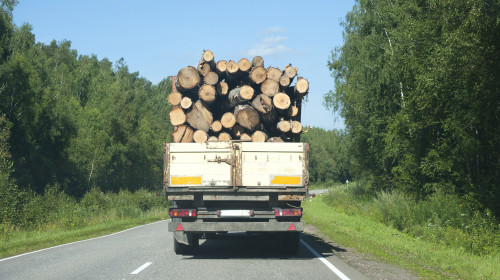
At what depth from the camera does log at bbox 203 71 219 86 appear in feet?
43.4

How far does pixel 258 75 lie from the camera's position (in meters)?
13.2

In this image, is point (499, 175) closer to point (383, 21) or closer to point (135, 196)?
point (383, 21)

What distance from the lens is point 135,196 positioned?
41250mm

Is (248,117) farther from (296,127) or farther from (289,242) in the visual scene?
(289,242)

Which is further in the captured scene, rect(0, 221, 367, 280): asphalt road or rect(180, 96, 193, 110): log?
rect(180, 96, 193, 110): log

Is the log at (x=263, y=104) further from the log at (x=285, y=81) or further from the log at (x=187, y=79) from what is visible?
the log at (x=187, y=79)

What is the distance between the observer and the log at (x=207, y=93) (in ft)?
42.6

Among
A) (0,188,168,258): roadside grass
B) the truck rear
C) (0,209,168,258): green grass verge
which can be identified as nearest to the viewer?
the truck rear

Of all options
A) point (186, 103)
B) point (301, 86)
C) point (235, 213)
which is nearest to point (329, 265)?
point (235, 213)

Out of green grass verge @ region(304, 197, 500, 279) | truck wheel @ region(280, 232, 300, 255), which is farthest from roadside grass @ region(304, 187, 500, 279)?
truck wheel @ region(280, 232, 300, 255)

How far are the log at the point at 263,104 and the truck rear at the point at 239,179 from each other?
231 cm

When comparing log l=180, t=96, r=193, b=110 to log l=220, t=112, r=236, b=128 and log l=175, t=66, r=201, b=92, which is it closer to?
log l=175, t=66, r=201, b=92

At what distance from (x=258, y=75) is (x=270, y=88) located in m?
0.48

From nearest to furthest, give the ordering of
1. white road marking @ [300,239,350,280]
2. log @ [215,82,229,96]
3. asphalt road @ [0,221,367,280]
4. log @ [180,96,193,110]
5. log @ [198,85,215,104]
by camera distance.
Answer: white road marking @ [300,239,350,280] < asphalt road @ [0,221,367,280] < log @ [198,85,215,104] < log @ [180,96,193,110] < log @ [215,82,229,96]
